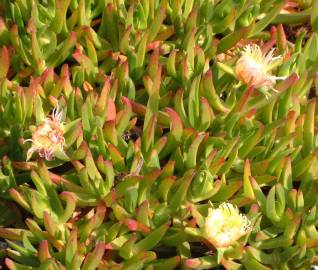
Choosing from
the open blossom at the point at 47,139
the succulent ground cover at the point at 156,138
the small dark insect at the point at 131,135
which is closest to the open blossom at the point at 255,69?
the succulent ground cover at the point at 156,138

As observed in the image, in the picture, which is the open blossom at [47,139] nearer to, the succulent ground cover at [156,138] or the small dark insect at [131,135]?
the succulent ground cover at [156,138]

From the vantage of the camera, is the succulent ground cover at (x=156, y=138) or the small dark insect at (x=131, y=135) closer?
the succulent ground cover at (x=156, y=138)

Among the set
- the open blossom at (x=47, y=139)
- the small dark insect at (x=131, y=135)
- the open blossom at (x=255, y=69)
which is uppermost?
the open blossom at (x=255, y=69)

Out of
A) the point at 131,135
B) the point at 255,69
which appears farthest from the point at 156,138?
the point at 255,69

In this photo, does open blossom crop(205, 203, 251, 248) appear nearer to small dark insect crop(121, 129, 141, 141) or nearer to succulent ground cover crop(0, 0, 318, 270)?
succulent ground cover crop(0, 0, 318, 270)

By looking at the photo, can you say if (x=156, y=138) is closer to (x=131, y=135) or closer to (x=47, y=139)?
(x=131, y=135)

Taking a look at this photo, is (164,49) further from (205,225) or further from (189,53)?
(205,225)
